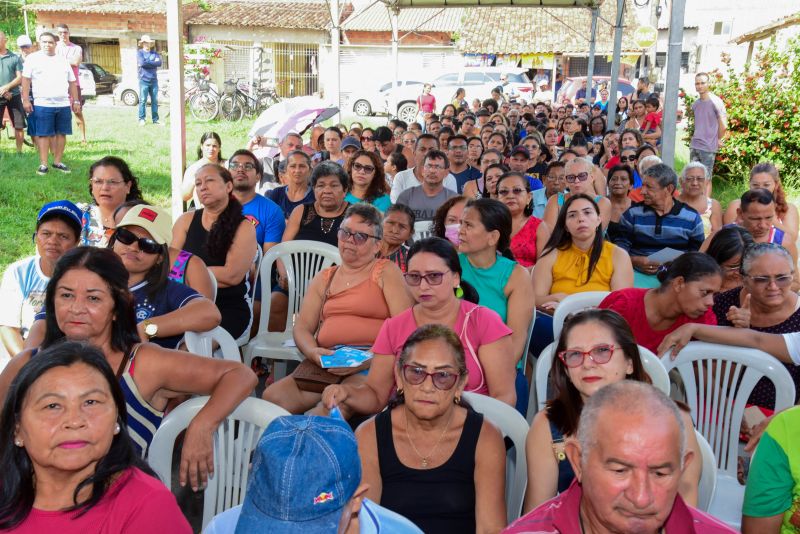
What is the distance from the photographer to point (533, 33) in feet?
120

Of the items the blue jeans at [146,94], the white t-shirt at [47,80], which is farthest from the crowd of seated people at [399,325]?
the blue jeans at [146,94]

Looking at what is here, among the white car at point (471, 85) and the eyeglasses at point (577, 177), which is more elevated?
the white car at point (471, 85)

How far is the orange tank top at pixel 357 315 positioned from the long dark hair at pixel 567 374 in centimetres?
142

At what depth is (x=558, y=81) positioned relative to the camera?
36.2 meters

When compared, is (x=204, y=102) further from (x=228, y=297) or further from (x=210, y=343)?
(x=210, y=343)

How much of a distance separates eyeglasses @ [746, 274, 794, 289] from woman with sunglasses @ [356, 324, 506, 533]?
1.60 m

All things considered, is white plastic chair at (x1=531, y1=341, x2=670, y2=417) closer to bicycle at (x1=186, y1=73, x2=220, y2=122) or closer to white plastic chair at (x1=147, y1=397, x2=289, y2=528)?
white plastic chair at (x1=147, y1=397, x2=289, y2=528)

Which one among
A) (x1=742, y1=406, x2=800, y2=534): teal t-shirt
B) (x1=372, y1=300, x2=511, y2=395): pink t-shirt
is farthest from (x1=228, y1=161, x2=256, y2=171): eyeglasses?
(x1=742, y1=406, x2=800, y2=534): teal t-shirt

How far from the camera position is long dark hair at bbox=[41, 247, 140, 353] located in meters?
2.75

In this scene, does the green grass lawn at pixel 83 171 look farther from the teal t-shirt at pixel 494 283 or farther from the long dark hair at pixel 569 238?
the long dark hair at pixel 569 238

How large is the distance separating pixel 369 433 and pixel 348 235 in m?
1.58

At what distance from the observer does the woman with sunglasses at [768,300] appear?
340 cm

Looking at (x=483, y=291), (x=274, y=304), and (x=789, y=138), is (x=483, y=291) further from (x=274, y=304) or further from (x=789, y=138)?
(x=789, y=138)

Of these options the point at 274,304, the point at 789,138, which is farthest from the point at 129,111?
the point at 274,304
